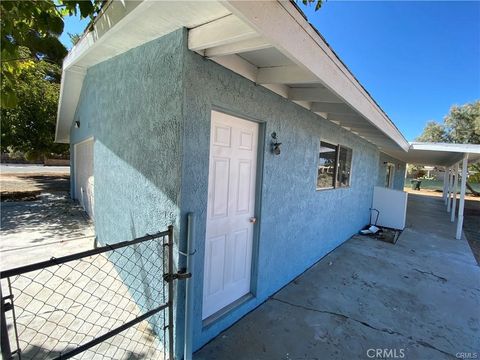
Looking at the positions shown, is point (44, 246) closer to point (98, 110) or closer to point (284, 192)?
point (98, 110)

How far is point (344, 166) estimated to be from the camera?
6836mm

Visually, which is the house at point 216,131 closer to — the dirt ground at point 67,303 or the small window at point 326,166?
the small window at point 326,166

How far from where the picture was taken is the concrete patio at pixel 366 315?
296 cm

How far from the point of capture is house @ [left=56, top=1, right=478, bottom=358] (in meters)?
2.27

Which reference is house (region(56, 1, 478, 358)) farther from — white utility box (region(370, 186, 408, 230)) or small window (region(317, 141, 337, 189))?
white utility box (region(370, 186, 408, 230))

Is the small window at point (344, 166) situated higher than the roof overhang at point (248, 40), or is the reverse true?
the roof overhang at point (248, 40)

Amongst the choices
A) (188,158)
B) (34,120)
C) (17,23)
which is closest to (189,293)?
(188,158)

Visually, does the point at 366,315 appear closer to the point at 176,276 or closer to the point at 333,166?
the point at 176,276

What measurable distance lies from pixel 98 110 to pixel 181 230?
142 inches

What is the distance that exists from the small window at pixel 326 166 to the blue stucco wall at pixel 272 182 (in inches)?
7.3

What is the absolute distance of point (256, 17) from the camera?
65.6 inches

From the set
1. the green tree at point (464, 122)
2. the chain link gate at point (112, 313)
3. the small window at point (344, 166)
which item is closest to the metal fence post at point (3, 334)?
the chain link gate at point (112, 313)

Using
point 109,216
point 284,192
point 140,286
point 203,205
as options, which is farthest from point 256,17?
point 109,216

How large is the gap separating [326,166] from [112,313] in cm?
487
